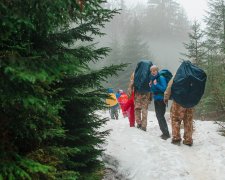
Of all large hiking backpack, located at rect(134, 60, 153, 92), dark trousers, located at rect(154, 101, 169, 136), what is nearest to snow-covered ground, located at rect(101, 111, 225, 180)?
dark trousers, located at rect(154, 101, 169, 136)

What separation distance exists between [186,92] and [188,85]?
0.21 meters

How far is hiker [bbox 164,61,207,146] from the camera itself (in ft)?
32.0

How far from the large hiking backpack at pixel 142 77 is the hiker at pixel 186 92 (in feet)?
4.54

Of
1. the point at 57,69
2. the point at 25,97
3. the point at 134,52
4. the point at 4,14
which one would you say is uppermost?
the point at 4,14

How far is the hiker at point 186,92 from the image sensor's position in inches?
384

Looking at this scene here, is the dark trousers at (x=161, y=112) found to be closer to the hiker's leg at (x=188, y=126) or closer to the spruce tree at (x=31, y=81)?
the hiker's leg at (x=188, y=126)

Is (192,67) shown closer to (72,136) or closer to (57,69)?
(72,136)

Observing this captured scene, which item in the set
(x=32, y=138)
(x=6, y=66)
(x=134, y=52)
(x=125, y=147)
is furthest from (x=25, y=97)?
(x=134, y=52)

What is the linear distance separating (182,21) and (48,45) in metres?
86.1

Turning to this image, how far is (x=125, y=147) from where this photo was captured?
9.79 m

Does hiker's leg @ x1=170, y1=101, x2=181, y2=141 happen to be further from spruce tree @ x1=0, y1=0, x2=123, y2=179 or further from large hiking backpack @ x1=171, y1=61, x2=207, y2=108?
spruce tree @ x1=0, y1=0, x2=123, y2=179

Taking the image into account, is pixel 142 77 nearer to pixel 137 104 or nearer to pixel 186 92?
pixel 137 104

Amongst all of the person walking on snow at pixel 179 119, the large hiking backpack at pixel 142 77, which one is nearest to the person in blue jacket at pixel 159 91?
the large hiking backpack at pixel 142 77

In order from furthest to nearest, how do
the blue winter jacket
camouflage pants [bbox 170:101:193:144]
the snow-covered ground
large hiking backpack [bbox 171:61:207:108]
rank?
1. the blue winter jacket
2. camouflage pants [bbox 170:101:193:144]
3. large hiking backpack [bbox 171:61:207:108]
4. the snow-covered ground
